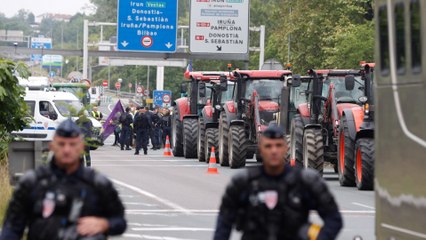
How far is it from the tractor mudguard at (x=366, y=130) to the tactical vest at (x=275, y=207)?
17.8 m

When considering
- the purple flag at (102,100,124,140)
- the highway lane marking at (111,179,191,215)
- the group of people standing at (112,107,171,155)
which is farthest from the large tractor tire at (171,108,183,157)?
the highway lane marking at (111,179,191,215)

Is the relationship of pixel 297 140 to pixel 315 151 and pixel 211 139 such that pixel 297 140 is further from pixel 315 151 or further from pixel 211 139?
pixel 211 139

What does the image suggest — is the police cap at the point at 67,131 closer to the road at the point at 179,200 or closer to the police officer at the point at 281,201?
the police officer at the point at 281,201

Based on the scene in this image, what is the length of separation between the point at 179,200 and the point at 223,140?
447 inches

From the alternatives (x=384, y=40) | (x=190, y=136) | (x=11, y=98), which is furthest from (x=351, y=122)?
(x=190, y=136)

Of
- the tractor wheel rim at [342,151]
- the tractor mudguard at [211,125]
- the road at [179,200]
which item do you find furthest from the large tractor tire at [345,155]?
the tractor mudguard at [211,125]

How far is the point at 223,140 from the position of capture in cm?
3659

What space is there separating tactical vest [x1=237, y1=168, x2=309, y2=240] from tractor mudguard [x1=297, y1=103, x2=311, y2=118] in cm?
2242

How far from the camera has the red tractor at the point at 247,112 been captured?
35.0m

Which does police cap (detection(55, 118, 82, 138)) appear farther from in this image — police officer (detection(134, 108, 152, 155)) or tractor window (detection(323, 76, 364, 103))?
police officer (detection(134, 108, 152, 155))

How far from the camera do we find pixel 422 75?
10.8m

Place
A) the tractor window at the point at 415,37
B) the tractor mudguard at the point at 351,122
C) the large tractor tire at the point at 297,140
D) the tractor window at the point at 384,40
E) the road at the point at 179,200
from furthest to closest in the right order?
the large tractor tire at the point at 297,140
the tractor mudguard at the point at 351,122
the road at the point at 179,200
the tractor window at the point at 384,40
the tractor window at the point at 415,37

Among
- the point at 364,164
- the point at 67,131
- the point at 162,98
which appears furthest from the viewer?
the point at 162,98

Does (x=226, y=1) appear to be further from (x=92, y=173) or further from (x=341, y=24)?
(x=92, y=173)
